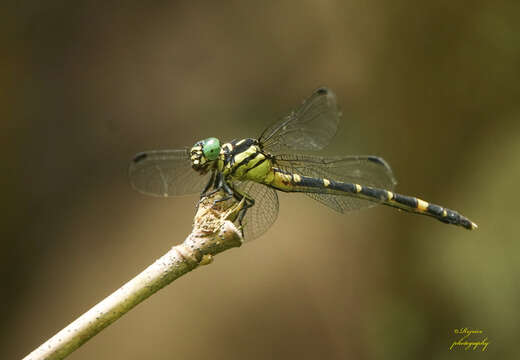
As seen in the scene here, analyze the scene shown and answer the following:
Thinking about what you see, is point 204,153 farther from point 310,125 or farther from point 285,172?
point 310,125

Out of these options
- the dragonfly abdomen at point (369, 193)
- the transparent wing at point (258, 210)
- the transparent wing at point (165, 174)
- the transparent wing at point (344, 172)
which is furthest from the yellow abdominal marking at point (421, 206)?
the transparent wing at point (165, 174)

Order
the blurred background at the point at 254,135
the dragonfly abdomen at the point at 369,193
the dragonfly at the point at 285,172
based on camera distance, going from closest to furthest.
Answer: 1. the dragonfly at the point at 285,172
2. the dragonfly abdomen at the point at 369,193
3. the blurred background at the point at 254,135

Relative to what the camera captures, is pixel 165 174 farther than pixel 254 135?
No

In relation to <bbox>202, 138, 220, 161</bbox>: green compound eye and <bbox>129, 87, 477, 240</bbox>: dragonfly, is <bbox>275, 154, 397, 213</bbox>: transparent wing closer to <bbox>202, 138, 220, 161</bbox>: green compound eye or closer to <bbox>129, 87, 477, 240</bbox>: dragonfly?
<bbox>129, 87, 477, 240</bbox>: dragonfly

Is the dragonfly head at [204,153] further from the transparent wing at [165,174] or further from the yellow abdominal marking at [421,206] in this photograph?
the yellow abdominal marking at [421,206]

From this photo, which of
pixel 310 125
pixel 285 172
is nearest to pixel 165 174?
pixel 285 172

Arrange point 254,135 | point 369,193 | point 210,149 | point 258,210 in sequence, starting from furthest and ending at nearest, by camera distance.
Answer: point 254,135 → point 369,193 → point 258,210 → point 210,149

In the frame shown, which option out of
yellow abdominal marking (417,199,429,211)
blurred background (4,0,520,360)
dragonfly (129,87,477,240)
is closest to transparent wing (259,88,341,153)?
dragonfly (129,87,477,240)
